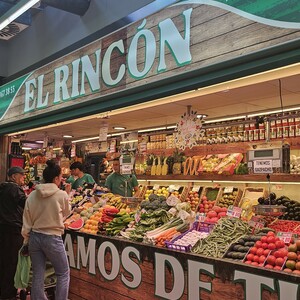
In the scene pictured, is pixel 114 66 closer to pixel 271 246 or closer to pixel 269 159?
pixel 269 159

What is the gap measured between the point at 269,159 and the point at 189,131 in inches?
61.9

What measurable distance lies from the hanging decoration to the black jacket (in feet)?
7.59

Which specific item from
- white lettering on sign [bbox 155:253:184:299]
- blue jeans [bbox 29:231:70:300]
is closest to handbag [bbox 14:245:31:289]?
blue jeans [bbox 29:231:70:300]

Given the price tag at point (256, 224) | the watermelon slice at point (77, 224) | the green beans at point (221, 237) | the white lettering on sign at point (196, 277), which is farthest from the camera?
the watermelon slice at point (77, 224)

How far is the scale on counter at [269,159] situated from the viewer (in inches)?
158

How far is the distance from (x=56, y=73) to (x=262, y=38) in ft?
14.3

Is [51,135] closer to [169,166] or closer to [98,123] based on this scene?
[98,123]

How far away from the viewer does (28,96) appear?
8.08 m

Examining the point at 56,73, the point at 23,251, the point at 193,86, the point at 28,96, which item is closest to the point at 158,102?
the point at 193,86

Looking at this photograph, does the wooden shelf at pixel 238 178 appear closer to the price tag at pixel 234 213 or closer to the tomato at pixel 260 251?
the price tag at pixel 234 213

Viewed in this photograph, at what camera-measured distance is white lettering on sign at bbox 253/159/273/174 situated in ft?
13.4

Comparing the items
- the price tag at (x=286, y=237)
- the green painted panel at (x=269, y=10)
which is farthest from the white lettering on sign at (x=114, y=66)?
the price tag at (x=286, y=237)

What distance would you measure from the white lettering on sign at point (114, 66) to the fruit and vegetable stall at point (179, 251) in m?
1.75

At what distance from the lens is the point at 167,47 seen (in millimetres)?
4816
